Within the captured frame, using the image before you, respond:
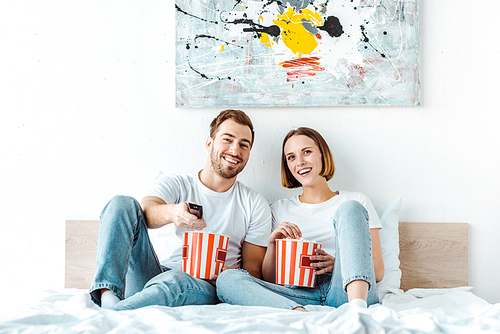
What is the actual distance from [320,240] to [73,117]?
4.14ft

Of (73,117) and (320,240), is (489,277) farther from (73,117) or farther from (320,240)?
(73,117)

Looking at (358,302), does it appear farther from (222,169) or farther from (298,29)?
(298,29)

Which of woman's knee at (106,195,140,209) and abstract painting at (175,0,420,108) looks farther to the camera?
abstract painting at (175,0,420,108)

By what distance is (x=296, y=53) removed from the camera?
1.71m

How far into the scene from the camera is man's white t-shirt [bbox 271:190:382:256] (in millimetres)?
1497

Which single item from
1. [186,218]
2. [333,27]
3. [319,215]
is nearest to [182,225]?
[186,218]

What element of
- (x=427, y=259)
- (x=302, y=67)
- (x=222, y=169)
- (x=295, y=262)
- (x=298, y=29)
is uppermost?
(x=298, y=29)

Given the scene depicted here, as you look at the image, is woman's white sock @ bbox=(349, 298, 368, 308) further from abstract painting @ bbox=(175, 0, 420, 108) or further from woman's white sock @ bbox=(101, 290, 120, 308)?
abstract painting @ bbox=(175, 0, 420, 108)

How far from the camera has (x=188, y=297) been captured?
1162 mm

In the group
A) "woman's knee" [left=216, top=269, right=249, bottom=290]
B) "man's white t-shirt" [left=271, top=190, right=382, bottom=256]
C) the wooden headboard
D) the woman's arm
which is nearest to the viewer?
"woman's knee" [left=216, top=269, right=249, bottom=290]

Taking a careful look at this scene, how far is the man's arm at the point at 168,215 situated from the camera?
1.20 meters

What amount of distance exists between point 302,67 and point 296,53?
0.07 meters

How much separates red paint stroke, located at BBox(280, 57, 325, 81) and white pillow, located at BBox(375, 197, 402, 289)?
A: 0.67 m

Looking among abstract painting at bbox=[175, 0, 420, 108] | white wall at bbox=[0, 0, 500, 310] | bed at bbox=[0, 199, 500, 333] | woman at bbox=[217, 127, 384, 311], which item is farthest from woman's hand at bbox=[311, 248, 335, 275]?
abstract painting at bbox=[175, 0, 420, 108]
